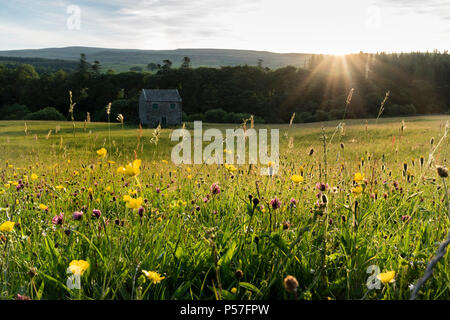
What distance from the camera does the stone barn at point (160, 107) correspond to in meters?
49.5

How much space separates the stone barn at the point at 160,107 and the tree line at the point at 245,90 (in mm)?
6722

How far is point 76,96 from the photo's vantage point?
212 ft

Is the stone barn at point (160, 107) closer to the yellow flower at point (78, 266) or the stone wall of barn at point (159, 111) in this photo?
the stone wall of barn at point (159, 111)

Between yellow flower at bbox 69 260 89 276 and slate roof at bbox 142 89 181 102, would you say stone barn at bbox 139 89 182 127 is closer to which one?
slate roof at bbox 142 89 181 102

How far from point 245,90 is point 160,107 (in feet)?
69.3

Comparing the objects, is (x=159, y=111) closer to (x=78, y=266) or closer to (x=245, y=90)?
(x=245, y=90)

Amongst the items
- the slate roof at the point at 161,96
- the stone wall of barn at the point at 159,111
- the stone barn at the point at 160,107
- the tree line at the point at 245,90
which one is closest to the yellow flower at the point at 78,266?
the stone barn at the point at 160,107

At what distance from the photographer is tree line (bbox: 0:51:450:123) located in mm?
58969

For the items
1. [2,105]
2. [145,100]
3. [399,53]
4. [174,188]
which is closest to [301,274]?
[174,188]

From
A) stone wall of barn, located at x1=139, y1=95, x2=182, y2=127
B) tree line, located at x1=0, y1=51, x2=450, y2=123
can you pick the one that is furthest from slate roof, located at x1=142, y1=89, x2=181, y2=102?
tree line, located at x1=0, y1=51, x2=450, y2=123

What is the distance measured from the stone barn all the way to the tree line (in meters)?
6.72

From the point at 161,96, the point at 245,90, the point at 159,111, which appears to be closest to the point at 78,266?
the point at 159,111

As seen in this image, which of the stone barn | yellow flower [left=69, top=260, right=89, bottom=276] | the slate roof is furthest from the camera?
the slate roof
